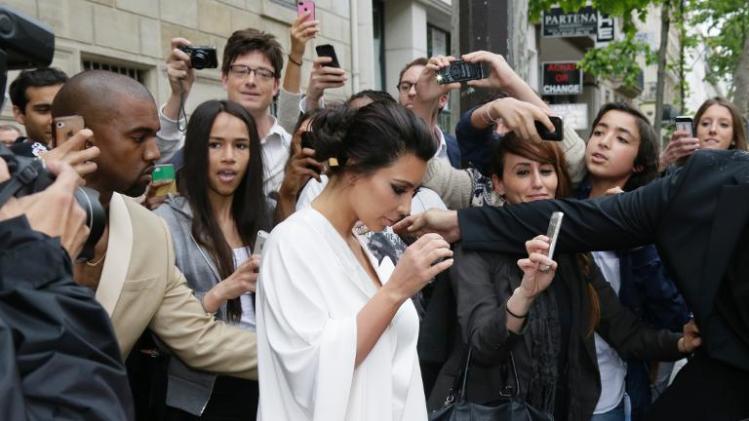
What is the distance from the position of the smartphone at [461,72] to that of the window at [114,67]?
434cm

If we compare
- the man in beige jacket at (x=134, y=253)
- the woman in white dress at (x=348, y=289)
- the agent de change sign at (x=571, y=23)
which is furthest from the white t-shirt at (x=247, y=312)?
the agent de change sign at (x=571, y=23)

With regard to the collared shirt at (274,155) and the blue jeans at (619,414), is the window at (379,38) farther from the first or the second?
the blue jeans at (619,414)

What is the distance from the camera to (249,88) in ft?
13.5

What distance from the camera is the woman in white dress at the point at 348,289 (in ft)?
6.89

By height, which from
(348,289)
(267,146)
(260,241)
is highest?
(267,146)

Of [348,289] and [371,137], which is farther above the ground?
[371,137]

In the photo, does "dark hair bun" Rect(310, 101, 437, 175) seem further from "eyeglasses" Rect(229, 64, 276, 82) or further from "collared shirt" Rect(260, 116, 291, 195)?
"eyeglasses" Rect(229, 64, 276, 82)

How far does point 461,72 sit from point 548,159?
602 mm

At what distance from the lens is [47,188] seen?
4.79ft

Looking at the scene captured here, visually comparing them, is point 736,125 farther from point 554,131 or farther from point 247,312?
point 247,312

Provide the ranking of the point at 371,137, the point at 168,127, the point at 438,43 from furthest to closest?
the point at 438,43 → the point at 168,127 → the point at 371,137

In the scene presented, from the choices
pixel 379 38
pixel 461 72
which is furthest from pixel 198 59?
pixel 379 38

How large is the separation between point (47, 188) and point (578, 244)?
1.86 meters

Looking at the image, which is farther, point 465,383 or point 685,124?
point 685,124
